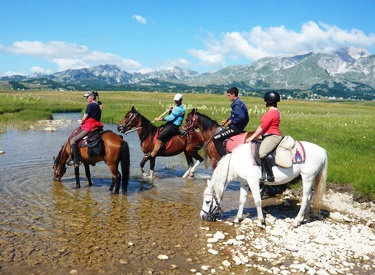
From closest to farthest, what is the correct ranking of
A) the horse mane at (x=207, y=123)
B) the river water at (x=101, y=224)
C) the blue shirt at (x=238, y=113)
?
the river water at (x=101, y=224) < the blue shirt at (x=238, y=113) < the horse mane at (x=207, y=123)

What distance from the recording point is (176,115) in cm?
1578

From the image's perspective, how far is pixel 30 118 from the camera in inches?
1603

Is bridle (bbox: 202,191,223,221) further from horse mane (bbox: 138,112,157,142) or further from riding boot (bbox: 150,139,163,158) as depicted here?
horse mane (bbox: 138,112,157,142)

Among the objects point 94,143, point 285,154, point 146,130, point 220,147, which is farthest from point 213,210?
point 146,130

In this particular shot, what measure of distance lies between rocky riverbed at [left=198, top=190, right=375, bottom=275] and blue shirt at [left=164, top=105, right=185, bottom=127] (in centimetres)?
646

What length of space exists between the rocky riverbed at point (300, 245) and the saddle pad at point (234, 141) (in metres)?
3.09

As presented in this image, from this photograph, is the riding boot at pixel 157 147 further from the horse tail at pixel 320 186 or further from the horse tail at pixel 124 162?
the horse tail at pixel 320 186

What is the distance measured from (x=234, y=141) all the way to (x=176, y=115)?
138 inches

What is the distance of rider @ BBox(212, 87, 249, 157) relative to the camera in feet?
42.2

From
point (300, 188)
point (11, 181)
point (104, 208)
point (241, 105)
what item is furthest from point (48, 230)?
point (300, 188)

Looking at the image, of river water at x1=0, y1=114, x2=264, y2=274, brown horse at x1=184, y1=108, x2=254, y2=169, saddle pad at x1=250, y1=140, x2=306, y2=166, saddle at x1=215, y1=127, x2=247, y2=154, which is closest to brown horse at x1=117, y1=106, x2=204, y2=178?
brown horse at x1=184, y1=108, x2=254, y2=169

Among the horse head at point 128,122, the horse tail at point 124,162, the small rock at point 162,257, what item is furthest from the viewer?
the horse head at point 128,122

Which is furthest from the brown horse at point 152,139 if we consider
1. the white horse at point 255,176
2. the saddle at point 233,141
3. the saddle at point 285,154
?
the saddle at point 285,154

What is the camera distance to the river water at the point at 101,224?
7.50m
